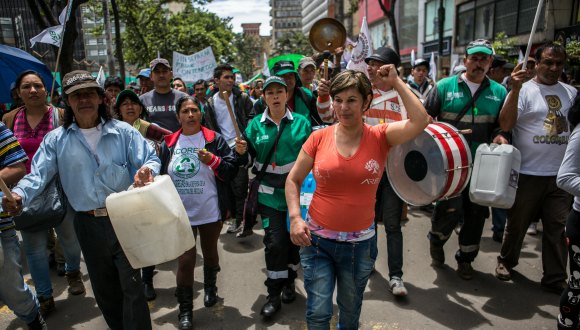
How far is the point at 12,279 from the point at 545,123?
184 inches

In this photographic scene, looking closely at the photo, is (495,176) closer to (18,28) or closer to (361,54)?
(361,54)

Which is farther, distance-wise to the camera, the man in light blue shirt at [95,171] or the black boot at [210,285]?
the black boot at [210,285]

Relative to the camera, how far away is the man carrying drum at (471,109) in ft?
13.4

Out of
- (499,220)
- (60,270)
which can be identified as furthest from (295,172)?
(499,220)

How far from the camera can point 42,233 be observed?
13.0ft

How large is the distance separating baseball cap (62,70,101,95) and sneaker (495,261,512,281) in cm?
410

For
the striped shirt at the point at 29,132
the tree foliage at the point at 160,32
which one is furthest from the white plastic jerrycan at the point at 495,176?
the tree foliage at the point at 160,32

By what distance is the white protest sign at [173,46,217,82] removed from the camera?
35.4 ft

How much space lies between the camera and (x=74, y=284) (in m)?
4.41

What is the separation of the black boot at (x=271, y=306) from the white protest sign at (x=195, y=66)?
25.6 feet

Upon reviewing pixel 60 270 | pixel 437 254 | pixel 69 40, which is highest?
pixel 69 40

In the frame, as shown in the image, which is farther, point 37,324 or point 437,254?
point 437,254

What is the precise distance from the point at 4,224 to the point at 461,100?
3.97m

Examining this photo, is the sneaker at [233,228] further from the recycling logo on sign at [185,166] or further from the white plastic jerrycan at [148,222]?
the white plastic jerrycan at [148,222]
